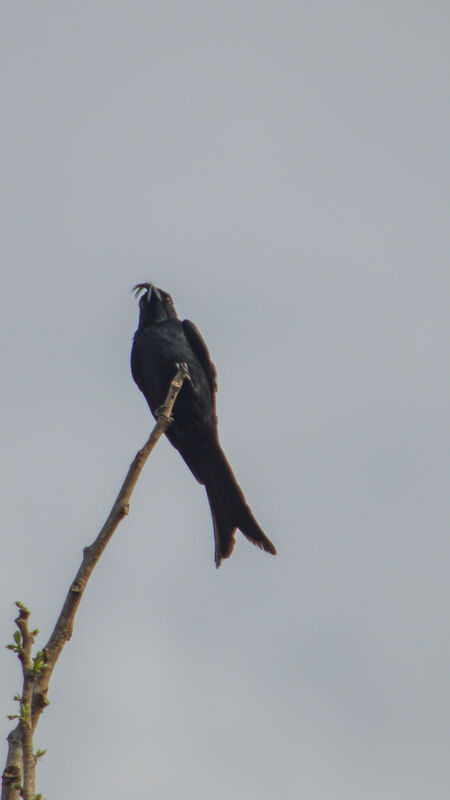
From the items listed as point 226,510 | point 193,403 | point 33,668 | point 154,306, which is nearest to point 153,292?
point 154,306

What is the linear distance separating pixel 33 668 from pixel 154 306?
6.13m

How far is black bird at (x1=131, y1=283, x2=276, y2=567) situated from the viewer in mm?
7789

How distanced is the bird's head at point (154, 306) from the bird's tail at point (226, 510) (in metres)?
1.32

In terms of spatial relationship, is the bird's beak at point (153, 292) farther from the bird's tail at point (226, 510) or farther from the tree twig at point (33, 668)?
the tree twig at point (33, 668)

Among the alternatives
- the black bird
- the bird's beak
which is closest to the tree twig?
the black bird

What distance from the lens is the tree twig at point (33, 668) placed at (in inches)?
105

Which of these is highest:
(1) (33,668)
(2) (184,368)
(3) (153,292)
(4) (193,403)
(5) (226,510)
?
(3) (153,292)

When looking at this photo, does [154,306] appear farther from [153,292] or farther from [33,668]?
[33,668]

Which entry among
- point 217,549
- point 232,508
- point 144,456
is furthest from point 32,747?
point 232,508

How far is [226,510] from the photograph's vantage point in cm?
782

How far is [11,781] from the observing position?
2.71 meters

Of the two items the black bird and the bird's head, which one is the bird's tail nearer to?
the black bird

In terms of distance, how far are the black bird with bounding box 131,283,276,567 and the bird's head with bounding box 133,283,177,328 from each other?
0.01 metres

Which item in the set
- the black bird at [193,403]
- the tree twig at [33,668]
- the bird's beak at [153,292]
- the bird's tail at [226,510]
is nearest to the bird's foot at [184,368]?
the black bird at [193,403]
